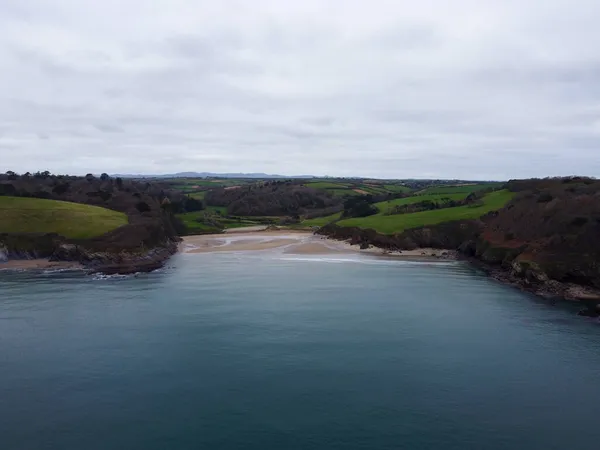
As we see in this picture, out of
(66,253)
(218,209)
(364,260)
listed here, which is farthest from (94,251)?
(218,209)

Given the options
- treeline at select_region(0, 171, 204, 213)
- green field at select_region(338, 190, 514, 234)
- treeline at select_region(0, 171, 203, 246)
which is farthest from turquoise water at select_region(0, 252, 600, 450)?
treeline at select_region(0, 171, 204, 213)

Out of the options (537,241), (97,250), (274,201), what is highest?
(274,201)

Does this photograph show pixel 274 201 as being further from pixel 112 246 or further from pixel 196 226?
pixel 112 246

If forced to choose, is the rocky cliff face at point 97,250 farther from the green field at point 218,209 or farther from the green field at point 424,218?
the green field at point 218,209

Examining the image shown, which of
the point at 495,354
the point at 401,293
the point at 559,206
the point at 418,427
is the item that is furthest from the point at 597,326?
the point at 559,206

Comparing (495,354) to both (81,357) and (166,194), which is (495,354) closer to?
(81,357)

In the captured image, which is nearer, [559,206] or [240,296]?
[240,296]
